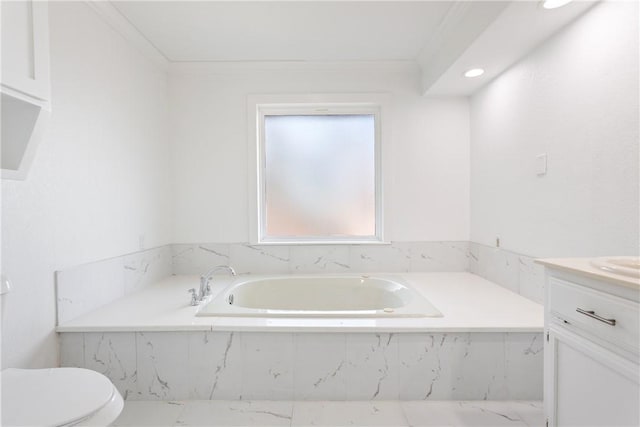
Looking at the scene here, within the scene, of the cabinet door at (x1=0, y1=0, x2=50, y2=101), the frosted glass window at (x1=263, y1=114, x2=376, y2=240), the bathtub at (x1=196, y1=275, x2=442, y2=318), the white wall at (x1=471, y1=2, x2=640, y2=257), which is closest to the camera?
the cabinet door at (x1=0, y1=0, x2=50, y2=101)

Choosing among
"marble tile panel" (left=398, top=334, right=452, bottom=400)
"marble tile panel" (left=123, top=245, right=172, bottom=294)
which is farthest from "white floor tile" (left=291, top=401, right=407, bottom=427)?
"marble tile panel" (left=123, top=245, right=172, bottom=294)

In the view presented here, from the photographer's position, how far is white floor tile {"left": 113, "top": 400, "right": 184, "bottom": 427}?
154 cm

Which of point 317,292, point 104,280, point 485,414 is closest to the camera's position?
point 485,414

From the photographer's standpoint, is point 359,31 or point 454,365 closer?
point 454,365

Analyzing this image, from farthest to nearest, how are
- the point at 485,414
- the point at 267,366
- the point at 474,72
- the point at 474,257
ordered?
the point at 474,257 → the point at 474,72 → the point at 267,366 → the point at 485,414

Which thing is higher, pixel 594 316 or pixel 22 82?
pixel 22 82

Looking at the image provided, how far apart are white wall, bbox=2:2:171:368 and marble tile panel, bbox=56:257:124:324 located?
1.8 inches

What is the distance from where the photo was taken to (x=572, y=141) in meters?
1.64

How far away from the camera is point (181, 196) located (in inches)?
109

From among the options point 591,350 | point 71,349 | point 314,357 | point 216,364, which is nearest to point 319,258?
point 314,357

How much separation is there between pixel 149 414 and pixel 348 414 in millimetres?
999

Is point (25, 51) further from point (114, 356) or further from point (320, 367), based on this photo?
point (320, 367)

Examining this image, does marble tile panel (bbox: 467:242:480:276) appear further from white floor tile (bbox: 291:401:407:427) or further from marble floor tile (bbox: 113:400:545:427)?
white floor tile (bbox: 291:401:407:427)

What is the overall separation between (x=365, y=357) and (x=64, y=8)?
2.41m
